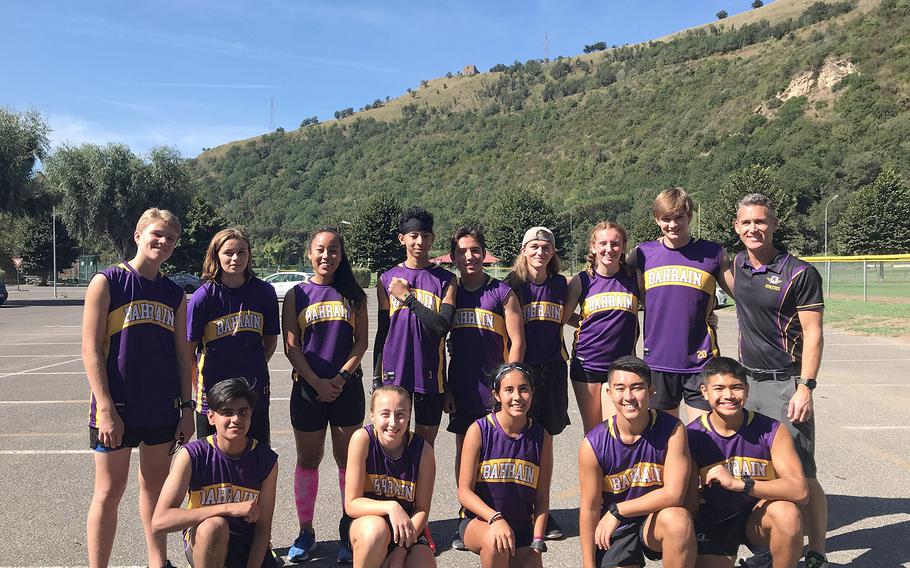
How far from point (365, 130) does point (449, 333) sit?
176 meters

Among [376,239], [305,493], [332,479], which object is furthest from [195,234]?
[305,493]

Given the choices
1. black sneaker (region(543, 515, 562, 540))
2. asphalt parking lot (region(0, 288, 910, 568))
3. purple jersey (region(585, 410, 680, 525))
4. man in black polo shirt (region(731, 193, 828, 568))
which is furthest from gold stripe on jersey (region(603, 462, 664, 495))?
man in black polo shirt (region(731, 193, 828, 568))

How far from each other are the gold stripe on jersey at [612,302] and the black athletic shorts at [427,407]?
1187mm

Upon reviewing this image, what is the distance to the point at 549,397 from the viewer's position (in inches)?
164

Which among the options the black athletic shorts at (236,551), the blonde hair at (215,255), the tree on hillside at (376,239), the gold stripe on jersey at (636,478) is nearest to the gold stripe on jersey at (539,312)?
the gold stripe on jersey at (636,478)

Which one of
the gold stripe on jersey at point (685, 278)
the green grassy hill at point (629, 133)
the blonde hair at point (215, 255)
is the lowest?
the gold stripe on jersey at point (685, 278)

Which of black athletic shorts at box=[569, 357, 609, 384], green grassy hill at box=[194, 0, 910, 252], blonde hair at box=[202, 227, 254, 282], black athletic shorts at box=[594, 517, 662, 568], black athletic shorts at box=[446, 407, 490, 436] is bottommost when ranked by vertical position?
black athletic shorts at box=[594, 517, 662, 568]

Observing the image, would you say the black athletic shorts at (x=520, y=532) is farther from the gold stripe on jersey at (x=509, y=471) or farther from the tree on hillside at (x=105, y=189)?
the tree on hillside at (x=105, y=189)

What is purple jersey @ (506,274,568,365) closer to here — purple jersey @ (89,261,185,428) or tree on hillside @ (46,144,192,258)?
purple jersey @ (89,261,185,428)

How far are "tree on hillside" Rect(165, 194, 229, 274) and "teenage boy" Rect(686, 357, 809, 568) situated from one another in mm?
48682

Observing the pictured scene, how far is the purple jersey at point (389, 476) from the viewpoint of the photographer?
323 cm

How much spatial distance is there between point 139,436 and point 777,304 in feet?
11.9

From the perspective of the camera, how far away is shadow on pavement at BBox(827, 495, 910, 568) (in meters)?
3.59

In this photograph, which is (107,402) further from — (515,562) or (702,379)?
(702,379)
